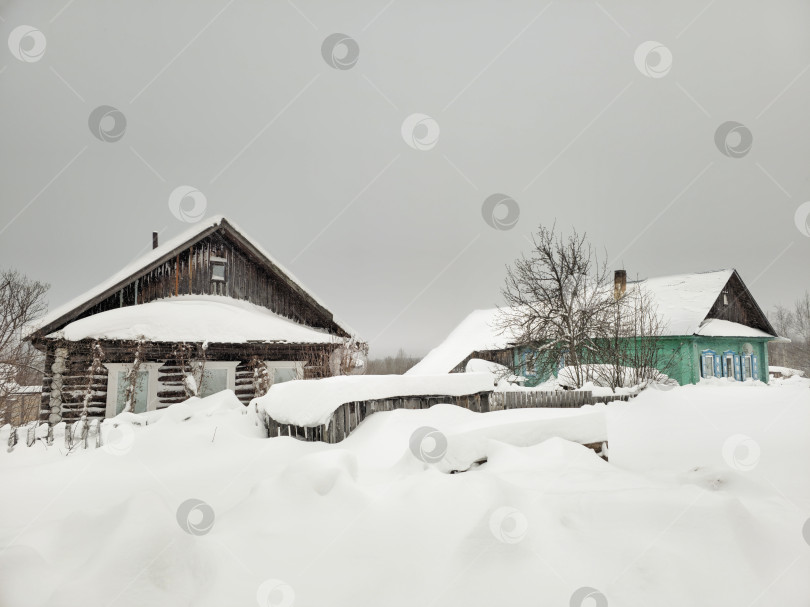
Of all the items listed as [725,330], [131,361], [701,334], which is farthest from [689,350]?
[131,361]

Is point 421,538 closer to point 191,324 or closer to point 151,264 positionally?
point 191,324

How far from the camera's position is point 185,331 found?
1267cm

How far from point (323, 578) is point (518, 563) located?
126 cm

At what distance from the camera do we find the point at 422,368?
30.0 meters

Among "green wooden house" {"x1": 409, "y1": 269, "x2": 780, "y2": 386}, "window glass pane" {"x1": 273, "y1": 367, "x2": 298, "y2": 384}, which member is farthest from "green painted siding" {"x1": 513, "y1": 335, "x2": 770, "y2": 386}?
"window glass pane" {"x1": 273, "y1": 367, "x2": 298, "y2": 384}

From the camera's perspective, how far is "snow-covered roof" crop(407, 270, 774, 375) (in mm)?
22969

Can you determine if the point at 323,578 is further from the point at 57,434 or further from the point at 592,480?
the point at 57,434

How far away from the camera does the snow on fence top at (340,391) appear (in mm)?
7320

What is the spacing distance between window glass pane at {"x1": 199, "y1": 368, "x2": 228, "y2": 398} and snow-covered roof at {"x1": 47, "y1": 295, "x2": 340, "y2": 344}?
66.3 inches

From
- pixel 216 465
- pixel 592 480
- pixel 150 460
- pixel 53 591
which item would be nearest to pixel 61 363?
pixel 150 460

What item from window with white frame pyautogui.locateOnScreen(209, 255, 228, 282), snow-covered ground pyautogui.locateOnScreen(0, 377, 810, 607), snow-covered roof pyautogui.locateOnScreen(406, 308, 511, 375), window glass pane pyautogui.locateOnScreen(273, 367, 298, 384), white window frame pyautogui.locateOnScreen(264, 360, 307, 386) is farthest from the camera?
snow-covered roof pyautogui.locateOnScreen(406, 308, 511, 375)

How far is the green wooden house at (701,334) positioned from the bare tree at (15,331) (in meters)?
17.2

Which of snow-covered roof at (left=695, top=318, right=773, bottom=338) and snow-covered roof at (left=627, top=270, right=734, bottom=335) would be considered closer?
snow-covered roof at (left=627, top=270, right=734, bottom=335)

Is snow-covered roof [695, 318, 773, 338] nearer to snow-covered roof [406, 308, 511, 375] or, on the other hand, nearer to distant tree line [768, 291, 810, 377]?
distant tree line [768, 291, 810, 377]
